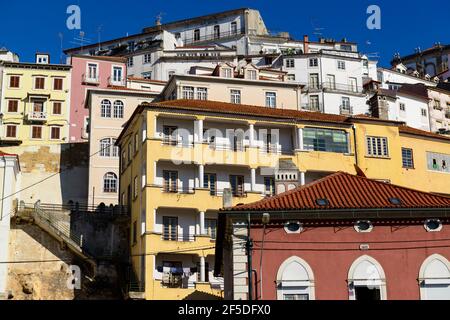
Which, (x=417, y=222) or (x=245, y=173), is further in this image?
(x=245, y=173)

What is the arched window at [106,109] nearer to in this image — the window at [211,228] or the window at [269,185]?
the window at [269,185]

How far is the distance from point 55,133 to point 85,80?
24.0ft

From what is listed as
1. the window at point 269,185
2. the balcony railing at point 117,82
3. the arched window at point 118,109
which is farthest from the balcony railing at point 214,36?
the window at point 269,185

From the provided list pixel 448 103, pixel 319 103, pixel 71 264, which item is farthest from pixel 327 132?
pixel 448 103

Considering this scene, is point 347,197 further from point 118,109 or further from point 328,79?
point 328,79

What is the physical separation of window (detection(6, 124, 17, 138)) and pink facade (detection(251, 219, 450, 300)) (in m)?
58.4

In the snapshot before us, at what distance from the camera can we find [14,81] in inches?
3499

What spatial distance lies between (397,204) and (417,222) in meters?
1.22

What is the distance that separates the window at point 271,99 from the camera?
74.1 meters

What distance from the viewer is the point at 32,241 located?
57094 millimetres

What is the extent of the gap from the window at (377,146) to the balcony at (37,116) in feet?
135

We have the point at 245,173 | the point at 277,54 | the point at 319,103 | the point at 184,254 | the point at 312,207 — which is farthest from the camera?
the point at 277,54

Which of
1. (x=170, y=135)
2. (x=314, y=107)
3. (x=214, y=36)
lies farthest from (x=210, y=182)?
(x=214, y=36)

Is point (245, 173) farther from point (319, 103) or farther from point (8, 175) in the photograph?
point (319, 103)
